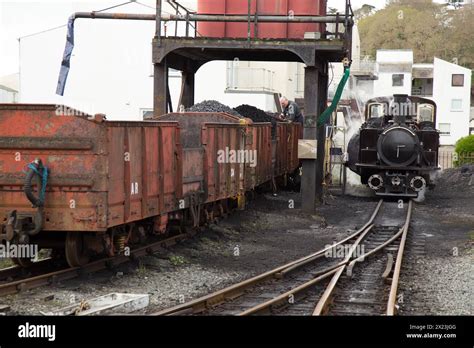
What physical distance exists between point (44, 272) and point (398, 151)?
14.7 meters

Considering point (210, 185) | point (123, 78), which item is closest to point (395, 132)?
point (210, 185)

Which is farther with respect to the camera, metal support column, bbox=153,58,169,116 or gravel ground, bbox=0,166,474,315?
metal support column, bbox=153,58,169,116

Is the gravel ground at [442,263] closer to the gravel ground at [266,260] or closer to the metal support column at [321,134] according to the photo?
the gravel ground at [266,260]

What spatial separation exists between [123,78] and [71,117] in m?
28.1

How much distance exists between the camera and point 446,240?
16.3 m

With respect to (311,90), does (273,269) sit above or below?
below

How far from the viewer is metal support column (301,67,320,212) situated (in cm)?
1934

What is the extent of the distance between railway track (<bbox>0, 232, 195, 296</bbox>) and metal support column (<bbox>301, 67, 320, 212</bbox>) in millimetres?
8551

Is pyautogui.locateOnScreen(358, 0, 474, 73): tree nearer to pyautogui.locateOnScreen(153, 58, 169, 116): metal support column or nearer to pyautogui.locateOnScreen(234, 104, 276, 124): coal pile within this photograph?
pyautogui.locateOnScreen(234, 104, 276, 124): coal pile

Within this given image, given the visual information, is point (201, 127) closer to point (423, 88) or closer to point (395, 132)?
point (395, 132)

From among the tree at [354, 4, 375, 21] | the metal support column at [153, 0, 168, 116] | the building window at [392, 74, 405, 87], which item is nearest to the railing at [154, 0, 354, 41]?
the metal support column at [153, 0, 168, 116]

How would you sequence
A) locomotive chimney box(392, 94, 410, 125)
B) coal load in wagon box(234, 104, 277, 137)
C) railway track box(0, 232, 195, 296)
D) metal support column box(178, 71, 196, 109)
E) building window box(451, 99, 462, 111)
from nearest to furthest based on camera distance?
railway track box(0, 232, 195, 296) → metal support column box(178, 71, 196, 109) → coal load in wagon box(234, 104, 277, 137) → locomotive chimney box(392, 94, 410, 125) → building window box(451, 99, 462, 111)

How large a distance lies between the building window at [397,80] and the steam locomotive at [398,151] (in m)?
39.5
